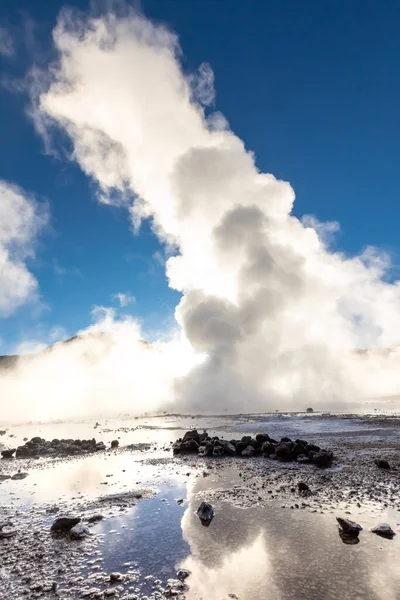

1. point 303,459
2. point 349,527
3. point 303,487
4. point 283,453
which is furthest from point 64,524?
point 283,453

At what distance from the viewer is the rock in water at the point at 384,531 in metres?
10.7

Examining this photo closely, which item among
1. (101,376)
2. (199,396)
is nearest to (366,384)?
(199,396)

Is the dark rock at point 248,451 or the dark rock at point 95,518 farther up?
the dark rock at point 248,451

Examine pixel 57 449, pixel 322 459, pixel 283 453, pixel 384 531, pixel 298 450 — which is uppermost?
pixel 57 449

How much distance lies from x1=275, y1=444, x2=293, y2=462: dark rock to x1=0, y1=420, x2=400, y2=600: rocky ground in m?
0.06

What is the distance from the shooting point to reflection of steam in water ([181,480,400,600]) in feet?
26.6

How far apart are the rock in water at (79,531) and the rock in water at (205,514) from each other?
3.75 m

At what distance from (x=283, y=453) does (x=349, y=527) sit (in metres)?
12.5

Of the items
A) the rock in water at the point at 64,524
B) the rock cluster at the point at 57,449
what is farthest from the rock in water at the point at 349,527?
the rock cluster at the point at 57,449

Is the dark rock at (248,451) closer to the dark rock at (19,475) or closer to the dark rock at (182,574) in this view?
the dark rock at (19,475)

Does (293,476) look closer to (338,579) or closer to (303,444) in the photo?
(303,444)

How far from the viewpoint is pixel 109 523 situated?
12.8 m

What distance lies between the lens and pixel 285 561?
9.53m

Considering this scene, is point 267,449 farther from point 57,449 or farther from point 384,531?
point 57,449
